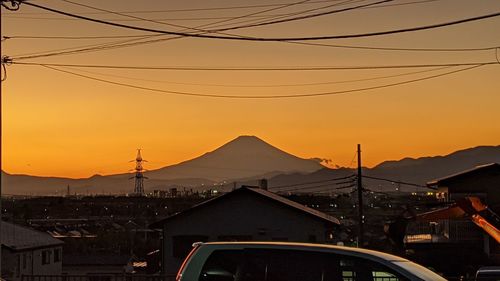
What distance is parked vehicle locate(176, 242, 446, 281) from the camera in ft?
29.6

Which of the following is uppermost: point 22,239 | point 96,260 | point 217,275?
point 22,239

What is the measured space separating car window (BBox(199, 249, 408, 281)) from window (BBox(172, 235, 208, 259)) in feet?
85.5

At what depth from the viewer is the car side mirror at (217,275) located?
9.49 meters

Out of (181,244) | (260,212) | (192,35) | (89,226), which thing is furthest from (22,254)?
(89,226)

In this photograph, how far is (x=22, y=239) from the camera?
42.3 m

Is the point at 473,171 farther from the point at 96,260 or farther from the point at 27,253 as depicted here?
the point at 96,260

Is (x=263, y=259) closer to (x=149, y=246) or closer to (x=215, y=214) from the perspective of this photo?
(x=215, y=214)

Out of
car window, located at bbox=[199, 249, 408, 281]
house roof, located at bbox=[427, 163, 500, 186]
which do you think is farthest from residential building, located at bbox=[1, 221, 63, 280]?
car window, located at bbox=[199, 249, 408, 281]

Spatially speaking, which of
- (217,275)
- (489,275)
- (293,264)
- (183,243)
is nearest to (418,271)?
(293,264)

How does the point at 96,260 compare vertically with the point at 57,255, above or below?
below

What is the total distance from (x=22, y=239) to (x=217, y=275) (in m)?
35.2

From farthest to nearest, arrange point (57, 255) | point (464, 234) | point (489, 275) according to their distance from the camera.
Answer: point (57, 255) < point (464, 234) < point (489, 275)

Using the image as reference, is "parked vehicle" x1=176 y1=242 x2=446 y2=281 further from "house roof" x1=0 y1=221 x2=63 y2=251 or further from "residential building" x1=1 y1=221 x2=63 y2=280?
"house roof" x1=0 y1=221 x2=63 y2=251

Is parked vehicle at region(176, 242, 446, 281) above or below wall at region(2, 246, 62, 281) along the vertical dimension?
above
